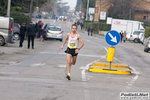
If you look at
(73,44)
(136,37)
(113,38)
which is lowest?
(136,37)

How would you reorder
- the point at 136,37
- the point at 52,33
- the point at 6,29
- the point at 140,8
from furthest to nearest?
the point at 140,8 < the point at 136,37 < the point at 52,33 < the point at 6,29

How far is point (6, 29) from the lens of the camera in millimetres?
21797

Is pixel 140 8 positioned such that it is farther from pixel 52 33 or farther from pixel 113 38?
pixel 113 38

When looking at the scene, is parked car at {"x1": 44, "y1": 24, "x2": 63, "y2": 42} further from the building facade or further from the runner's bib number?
the building facade

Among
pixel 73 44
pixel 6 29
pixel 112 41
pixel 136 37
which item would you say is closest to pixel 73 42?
pixel 73 44

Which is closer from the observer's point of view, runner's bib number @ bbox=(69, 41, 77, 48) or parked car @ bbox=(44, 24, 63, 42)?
runner's bib number @ bbox=(69, 41, 77, 48)

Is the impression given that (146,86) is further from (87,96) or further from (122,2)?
(122,2)

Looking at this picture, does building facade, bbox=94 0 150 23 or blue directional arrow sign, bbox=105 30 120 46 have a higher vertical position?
building facade, bbox=94 0 150 23

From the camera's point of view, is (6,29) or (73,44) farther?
(6,29)

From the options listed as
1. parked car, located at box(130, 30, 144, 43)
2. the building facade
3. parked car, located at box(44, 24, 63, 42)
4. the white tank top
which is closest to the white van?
parked car, located at box(44, 24, 63, 42)

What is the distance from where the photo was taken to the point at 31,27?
2155 centimetres

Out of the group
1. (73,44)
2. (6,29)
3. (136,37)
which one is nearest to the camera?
(73,44)

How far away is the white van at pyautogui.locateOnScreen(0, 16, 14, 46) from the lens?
2166cm

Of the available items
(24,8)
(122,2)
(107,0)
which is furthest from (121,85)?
(107,0)
